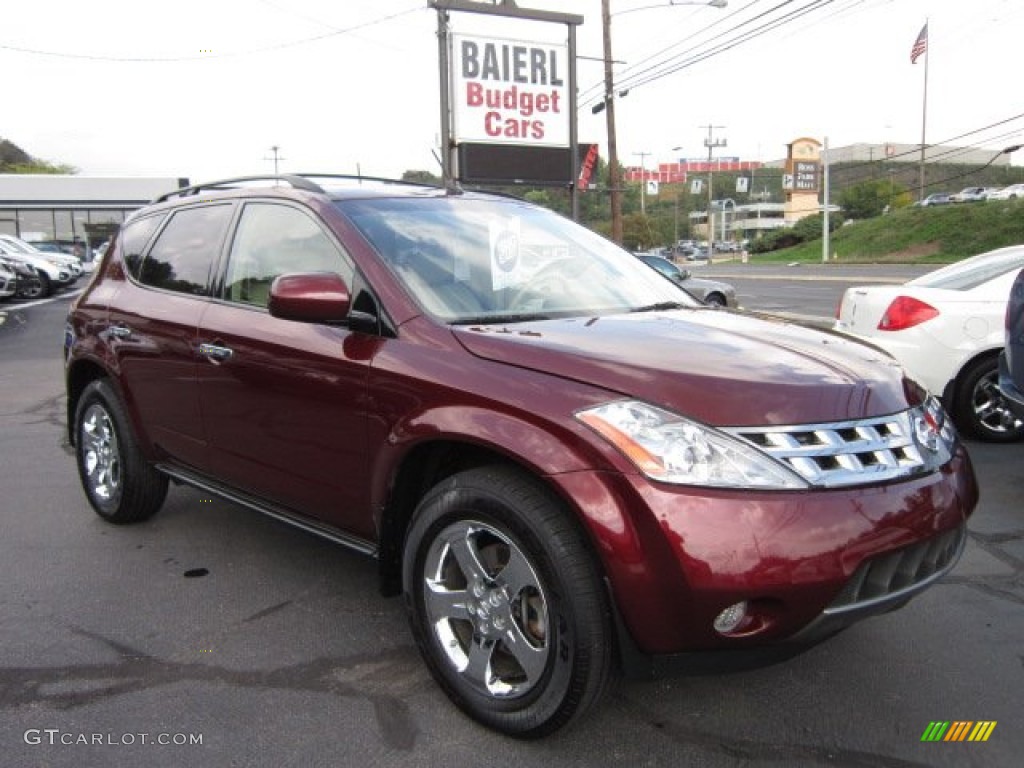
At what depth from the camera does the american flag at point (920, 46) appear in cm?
3909

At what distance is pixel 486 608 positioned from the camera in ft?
8.70

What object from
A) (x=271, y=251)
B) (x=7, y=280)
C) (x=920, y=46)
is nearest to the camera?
(x=271, y=251)

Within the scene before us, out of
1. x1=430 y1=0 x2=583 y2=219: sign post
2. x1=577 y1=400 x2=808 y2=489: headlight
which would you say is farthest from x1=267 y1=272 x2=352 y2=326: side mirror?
x1=430 y1=0 x2=583 y2=219: sign post

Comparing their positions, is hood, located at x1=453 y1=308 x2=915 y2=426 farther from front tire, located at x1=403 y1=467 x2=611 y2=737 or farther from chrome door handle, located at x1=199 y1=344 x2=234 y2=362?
chrome door handle, located at x1=199 y1=344 x2=234 y2=362

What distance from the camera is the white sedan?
20.5 ft

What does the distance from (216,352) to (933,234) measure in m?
55.9

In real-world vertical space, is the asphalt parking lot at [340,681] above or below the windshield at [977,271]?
below

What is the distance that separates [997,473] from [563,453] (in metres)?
4.39

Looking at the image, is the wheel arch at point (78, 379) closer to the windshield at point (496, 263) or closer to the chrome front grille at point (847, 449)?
the windshield at point (496, 263)

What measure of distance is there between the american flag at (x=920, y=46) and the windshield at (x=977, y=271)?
125ft

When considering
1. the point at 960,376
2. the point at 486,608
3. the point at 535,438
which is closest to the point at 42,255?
the point at 960,376

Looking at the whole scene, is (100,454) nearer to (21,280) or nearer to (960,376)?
(960,376)

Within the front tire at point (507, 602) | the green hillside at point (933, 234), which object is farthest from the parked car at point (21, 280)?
the green hillside at point (933, 234)

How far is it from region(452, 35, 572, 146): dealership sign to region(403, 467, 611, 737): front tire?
1192 cm
